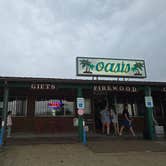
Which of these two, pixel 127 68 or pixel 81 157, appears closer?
pixel 81 157

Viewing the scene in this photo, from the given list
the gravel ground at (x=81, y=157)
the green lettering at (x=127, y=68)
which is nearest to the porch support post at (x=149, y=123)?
the gravel ground at (x=81, y=157)

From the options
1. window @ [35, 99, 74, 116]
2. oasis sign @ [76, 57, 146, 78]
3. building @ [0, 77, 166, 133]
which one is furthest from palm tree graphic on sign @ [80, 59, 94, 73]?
window @ [35, 99, 74, 116]

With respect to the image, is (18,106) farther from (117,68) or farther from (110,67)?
(117,68)

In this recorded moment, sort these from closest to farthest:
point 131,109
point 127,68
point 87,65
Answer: point 87,65 < point 127,68 < point 131,109

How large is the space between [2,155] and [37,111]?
242 inches

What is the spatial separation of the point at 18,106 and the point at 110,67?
6.82 meters

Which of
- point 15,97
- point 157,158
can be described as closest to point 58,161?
point 157,158

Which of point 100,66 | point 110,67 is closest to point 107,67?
point 110,67

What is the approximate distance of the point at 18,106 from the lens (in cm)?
1234

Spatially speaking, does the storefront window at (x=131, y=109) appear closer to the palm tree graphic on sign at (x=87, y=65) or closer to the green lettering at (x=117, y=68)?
the green lettering at (x=117, y=68)

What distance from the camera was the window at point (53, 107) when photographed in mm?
12492

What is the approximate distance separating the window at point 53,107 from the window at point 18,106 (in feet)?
2.62

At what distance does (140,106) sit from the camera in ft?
45.7

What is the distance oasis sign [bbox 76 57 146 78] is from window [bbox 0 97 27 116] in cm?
424
